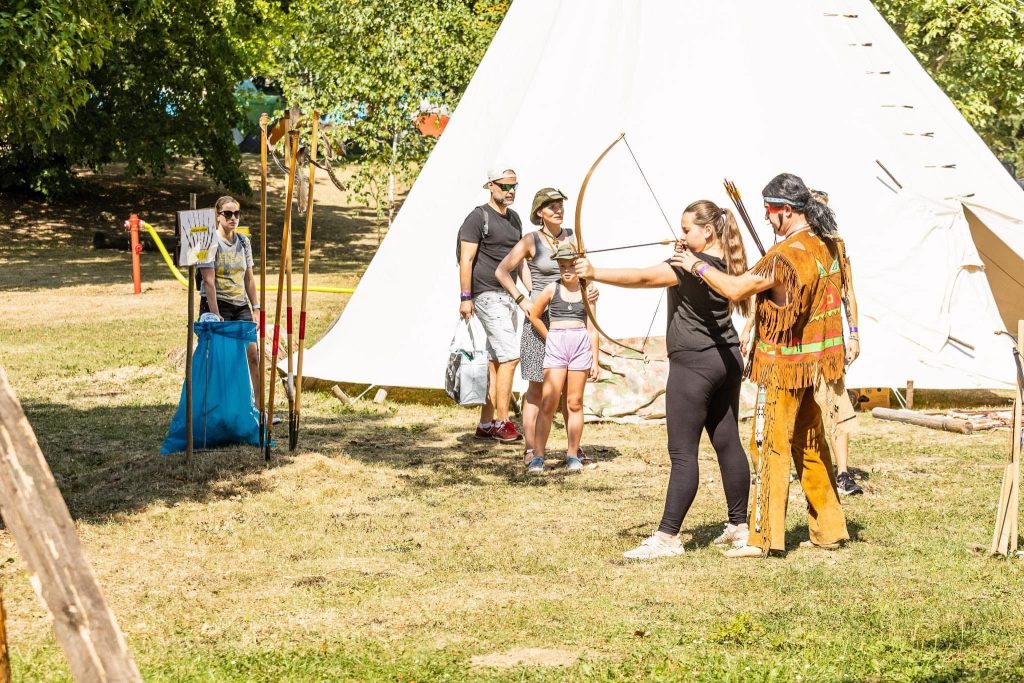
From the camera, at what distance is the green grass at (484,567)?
4809 mm

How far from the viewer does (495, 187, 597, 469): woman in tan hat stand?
320 inches

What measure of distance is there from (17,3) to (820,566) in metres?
9.67

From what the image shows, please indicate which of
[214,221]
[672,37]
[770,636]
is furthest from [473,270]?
[770,636]

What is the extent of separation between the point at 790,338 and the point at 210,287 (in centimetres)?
390

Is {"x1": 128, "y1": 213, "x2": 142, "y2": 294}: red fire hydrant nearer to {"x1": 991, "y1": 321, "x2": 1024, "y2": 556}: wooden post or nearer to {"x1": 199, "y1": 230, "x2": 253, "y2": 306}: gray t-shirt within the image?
{"x1": 199, "y1": 230, "x2": 253, "y2": 306}: gray t-shirt

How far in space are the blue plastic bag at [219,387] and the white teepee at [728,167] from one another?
7.91ft

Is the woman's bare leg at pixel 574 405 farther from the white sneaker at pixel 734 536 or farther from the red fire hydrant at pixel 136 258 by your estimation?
the red fire hydrant at pixel 136 258

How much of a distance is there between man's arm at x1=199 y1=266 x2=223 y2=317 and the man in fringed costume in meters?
3.56

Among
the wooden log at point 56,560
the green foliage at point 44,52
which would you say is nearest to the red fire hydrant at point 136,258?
the green foliage at point 44,52

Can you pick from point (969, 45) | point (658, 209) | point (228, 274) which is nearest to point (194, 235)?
point (228, 274)

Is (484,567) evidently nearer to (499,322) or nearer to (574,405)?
(574,405)

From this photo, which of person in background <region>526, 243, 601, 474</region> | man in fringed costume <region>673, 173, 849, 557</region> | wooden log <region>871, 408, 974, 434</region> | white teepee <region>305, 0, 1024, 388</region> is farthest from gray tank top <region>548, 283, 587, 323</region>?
wooden log <region>871, 408, 974, 434</region>

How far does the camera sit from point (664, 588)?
18.5ft

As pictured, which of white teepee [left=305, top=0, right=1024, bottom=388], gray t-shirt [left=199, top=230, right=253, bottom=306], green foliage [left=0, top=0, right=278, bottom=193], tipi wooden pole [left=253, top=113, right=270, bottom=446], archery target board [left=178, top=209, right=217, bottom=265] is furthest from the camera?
green foliage [left=0, top=0, right=278, bottom=193]
